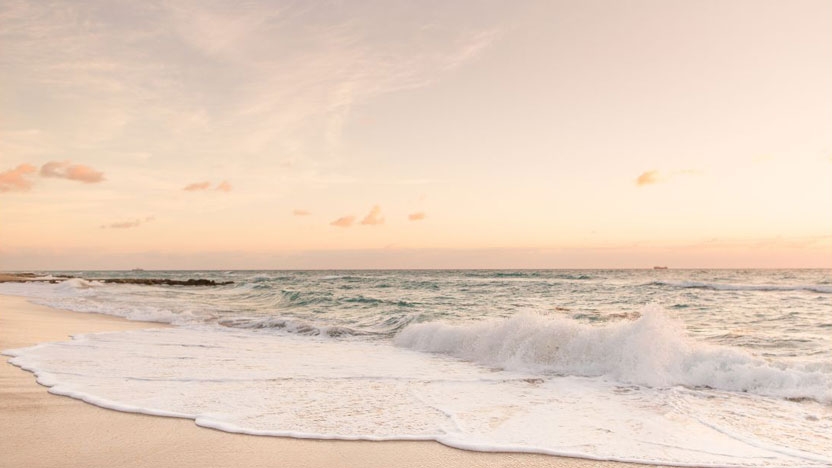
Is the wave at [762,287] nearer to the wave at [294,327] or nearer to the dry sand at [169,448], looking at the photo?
the wave at [294,327]

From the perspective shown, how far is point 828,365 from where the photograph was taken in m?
9.57

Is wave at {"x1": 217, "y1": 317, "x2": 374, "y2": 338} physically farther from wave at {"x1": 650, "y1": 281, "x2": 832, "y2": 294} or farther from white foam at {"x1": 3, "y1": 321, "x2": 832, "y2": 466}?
wave at {"x1": 650, "y1": 281, "x2": 832, "y2": 294}

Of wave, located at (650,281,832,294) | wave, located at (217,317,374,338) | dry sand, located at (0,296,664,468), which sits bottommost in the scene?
wave, located at (650,281,832,294)

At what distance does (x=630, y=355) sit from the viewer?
397 inches

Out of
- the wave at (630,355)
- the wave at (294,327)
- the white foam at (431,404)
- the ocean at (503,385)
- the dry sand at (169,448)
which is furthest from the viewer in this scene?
the wave at (294,327)

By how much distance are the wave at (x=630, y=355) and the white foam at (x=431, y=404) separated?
586 mm

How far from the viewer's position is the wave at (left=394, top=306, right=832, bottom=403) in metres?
8.90

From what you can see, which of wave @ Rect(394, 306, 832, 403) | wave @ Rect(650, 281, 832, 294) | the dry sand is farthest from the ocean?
wave @ Rect(650, 281, 832, 294)

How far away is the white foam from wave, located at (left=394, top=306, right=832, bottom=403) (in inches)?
23.1

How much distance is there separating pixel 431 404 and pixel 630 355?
484 cm

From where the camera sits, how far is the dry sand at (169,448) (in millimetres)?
4812

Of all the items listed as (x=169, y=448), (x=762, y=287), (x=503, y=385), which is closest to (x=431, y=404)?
(x=503, y=385)

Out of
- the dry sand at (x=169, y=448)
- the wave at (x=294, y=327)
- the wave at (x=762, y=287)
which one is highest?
the dry sand at (x=169, y=448)

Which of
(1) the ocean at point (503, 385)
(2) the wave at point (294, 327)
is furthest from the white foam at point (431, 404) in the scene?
(2) the wave at point (294, 327)
